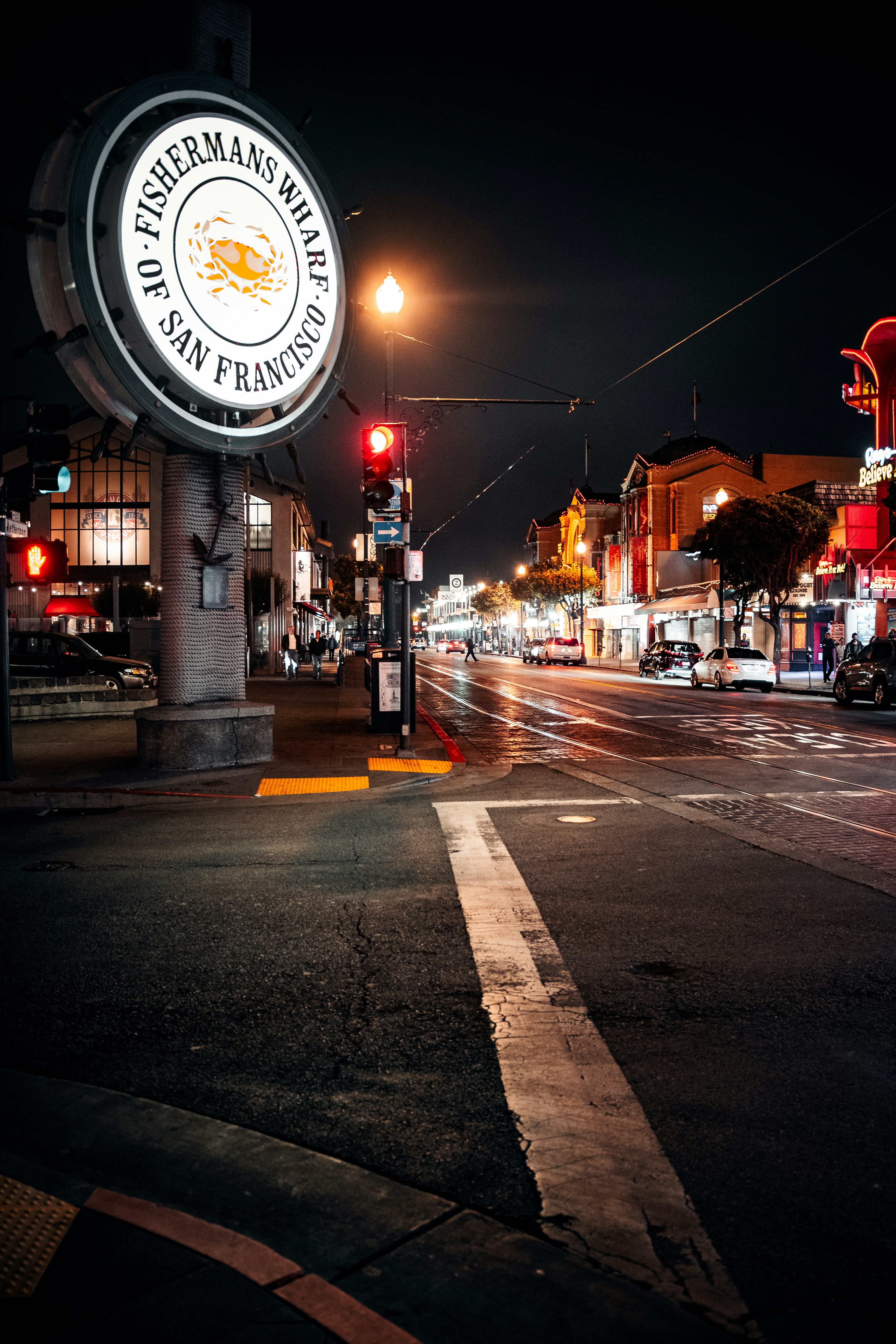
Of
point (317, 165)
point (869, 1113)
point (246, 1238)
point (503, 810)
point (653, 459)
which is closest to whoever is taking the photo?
point (246, 1238)

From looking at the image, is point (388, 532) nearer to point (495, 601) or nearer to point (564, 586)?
point (564, 586)

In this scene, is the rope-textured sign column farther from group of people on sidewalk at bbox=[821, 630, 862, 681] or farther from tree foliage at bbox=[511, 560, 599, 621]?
tree foliage at bbox=[511, 560, 599, 621]

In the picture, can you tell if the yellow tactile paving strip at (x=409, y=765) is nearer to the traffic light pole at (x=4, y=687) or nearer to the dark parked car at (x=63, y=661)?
the traffic light pole at (x=4, y=687)

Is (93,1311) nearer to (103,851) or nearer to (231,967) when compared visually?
(231,967)

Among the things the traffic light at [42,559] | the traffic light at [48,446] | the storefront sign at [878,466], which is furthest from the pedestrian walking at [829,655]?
the traffic light at [48,446]

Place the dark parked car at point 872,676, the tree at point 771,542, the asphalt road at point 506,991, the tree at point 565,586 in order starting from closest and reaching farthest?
the asphalt road at point 506,991, the dark parked car at point 872,676, the tree at point 771,542, the tree at point 565,586

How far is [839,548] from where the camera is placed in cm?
3959

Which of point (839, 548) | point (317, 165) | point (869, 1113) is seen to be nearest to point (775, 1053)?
point (869, 1113)

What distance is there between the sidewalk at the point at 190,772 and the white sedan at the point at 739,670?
1582 cm

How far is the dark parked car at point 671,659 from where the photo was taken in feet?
147

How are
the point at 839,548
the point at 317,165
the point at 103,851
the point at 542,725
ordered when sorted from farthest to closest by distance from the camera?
the point at 839,548, the point at 542,725, the point at 317,165, the point at 103,851

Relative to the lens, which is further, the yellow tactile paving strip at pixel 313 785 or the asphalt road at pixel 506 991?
the yellow tactile paving strip at pixel 313 785

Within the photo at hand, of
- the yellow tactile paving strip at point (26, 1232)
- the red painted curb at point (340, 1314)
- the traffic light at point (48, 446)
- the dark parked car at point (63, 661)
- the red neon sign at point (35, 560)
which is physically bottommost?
the red painted curb at point (340, 1314)

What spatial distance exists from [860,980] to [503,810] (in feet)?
18.0
